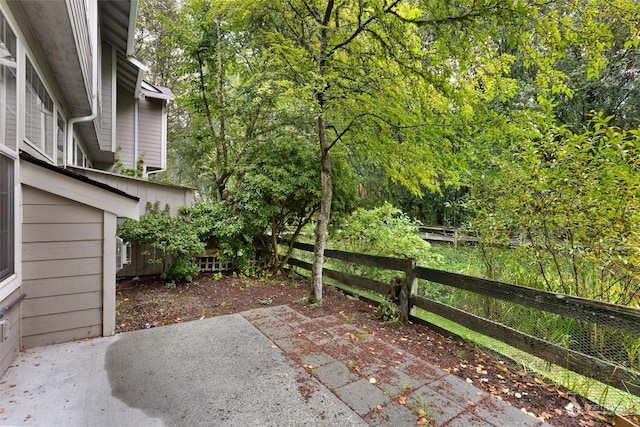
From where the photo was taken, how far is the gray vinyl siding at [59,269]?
2955mm

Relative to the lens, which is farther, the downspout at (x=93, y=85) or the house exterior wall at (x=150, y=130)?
the house exterior wall at (x=150, y=130)

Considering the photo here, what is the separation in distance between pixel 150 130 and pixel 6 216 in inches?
355

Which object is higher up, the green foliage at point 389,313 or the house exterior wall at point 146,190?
the house exterior wall at point 146,190

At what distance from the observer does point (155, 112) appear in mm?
10539

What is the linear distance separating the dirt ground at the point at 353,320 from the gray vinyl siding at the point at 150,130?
242 inches

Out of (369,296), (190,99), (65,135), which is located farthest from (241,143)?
(369,296)

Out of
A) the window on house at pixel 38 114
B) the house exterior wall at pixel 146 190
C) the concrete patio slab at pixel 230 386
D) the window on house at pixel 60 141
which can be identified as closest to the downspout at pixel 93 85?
the window on house at pixel 60 141

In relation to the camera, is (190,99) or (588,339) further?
(190,99)

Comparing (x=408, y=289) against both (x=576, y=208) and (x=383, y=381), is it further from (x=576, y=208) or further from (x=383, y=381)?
(x=576, y=208)

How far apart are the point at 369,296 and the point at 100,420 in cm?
427

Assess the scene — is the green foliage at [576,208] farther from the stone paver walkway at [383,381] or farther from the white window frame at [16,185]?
the white window frame at [16,185]

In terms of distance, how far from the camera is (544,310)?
9.57 ft

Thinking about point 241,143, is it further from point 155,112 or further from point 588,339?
point 588,339

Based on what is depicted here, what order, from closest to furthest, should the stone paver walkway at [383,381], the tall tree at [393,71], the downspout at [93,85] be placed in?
the stone paver walkway at [383,381] < the tall tree at [393,71] < the downspout at [93,85]
